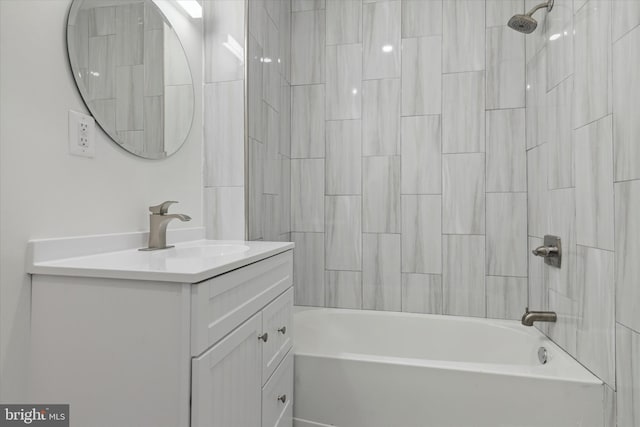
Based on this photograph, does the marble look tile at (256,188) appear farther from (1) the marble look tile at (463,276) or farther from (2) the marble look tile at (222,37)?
(1) the marble look tile at (463,276)

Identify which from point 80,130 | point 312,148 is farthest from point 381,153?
point 80,130

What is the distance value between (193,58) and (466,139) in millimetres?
1541

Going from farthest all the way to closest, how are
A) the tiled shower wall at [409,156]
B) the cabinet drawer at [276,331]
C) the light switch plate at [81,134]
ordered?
the tiled shower wall at [409,156], the cabinet drawer at [276,331], the light switch plate at [81,134]

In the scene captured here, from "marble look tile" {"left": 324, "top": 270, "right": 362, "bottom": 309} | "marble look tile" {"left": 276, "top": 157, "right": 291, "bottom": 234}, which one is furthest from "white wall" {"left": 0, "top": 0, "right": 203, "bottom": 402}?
"marble look tile" {"left": 324, "top": 270, "right": 362, "bottom": 309}

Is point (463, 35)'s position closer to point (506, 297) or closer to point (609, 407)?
point (506, 297)

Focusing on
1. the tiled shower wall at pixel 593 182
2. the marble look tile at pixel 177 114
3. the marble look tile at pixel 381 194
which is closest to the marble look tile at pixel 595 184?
the tiled shower wall at pixel 593 182

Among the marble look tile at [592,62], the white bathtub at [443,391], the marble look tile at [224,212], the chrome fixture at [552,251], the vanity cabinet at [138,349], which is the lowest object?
the white bathtub at [443,391]

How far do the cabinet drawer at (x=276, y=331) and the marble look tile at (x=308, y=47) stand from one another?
1.52 m

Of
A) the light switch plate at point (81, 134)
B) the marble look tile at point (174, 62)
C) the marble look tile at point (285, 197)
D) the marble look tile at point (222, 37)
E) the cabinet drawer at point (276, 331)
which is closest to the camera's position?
the light switch plate at point (81, 134)

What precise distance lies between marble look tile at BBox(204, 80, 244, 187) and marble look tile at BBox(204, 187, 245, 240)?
4 cm

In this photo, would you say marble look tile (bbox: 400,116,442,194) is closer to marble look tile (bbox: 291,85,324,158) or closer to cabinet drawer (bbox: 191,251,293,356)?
marble look tile (bbox: 291,85,324,158)

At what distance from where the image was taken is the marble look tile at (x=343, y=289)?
2.32 meters

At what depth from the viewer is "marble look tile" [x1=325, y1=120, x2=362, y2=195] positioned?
7.58 feet

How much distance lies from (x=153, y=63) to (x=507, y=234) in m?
1.98
